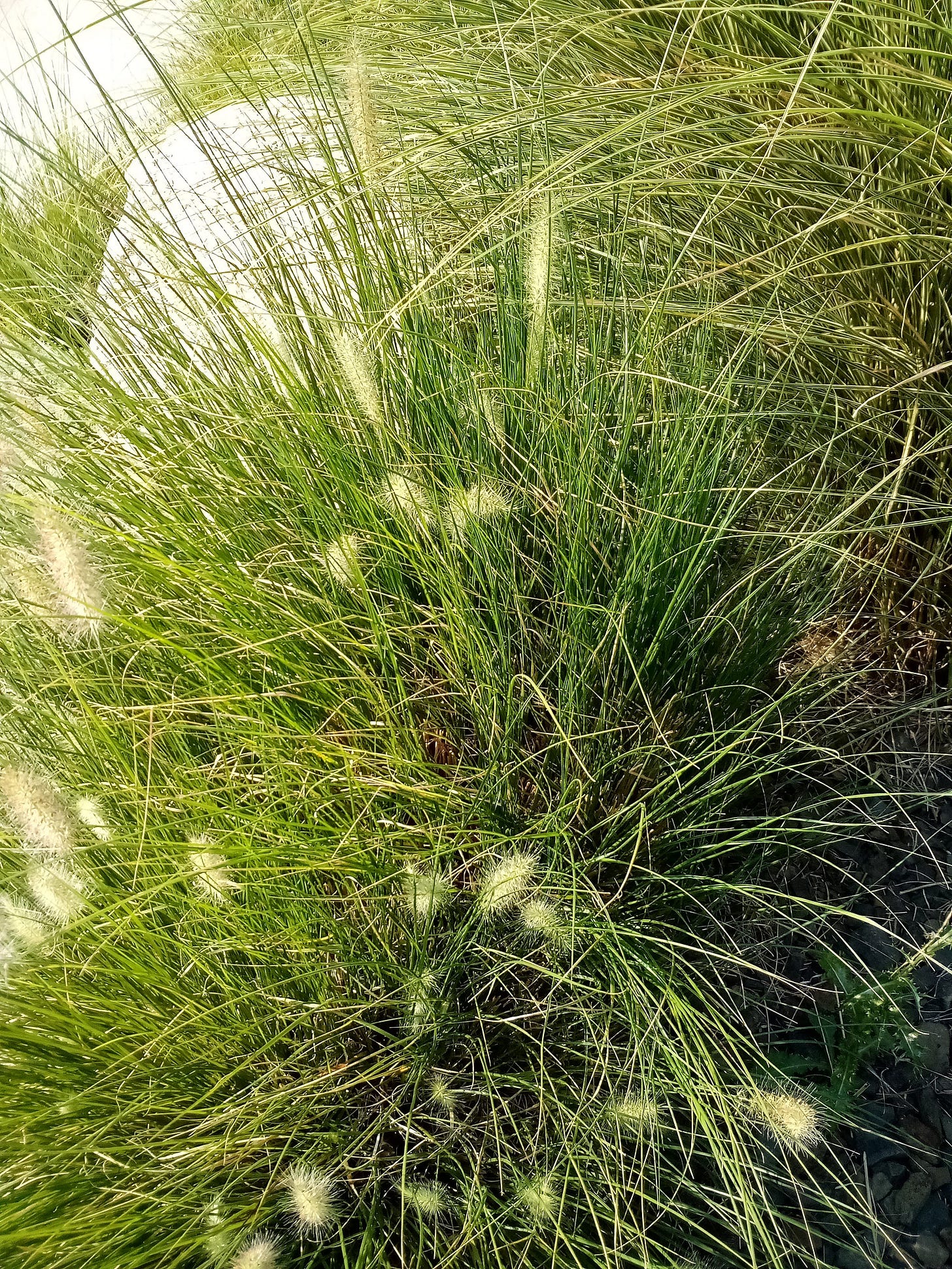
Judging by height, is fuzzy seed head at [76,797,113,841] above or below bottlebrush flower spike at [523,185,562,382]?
below

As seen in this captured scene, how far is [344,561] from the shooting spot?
1.52m

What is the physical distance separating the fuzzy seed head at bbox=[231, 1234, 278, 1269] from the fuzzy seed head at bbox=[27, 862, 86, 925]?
1.39 ft

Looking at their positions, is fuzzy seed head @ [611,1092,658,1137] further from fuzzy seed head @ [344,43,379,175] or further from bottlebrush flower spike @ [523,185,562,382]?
fuzzy seed head @ [344,43,379,175]

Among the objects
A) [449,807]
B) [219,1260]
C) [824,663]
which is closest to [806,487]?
[824,663]

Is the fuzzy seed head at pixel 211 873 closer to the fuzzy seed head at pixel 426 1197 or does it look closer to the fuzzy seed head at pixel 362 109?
the fuzzy seed head at pixel 426 1197

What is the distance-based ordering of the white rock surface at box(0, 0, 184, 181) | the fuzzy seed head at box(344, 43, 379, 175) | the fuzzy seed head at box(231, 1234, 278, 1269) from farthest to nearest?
→ the white rock surface at box(0, 0, 184, 181) → the fuzzy seed head at box(344, 43, 379, 175) → the fuzzy seed head at box(231, 1234, 278, 1269)

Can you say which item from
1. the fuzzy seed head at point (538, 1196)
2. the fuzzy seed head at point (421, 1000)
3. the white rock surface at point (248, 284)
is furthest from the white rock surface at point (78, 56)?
the fuzzy seed head at point (538, 1196)

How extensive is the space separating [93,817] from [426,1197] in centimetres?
60

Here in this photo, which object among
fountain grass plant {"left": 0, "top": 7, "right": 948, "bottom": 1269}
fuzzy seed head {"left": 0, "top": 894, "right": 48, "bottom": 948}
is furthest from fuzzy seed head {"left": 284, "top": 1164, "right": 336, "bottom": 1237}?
fuzzy seed head {"left": 0, "top": 894, "right": 48, "bottom": 948}

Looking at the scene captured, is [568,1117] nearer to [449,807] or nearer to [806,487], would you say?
[449,807]

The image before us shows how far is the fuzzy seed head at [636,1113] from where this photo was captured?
1.27 m

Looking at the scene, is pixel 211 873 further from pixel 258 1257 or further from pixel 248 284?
pixel 248 284

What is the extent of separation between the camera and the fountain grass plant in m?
1.34

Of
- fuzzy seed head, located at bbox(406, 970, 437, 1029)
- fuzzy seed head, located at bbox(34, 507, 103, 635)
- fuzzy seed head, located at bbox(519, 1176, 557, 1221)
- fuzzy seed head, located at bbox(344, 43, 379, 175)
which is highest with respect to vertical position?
fuzzy seed head, located at bbox(344, 43, 379, 175)
